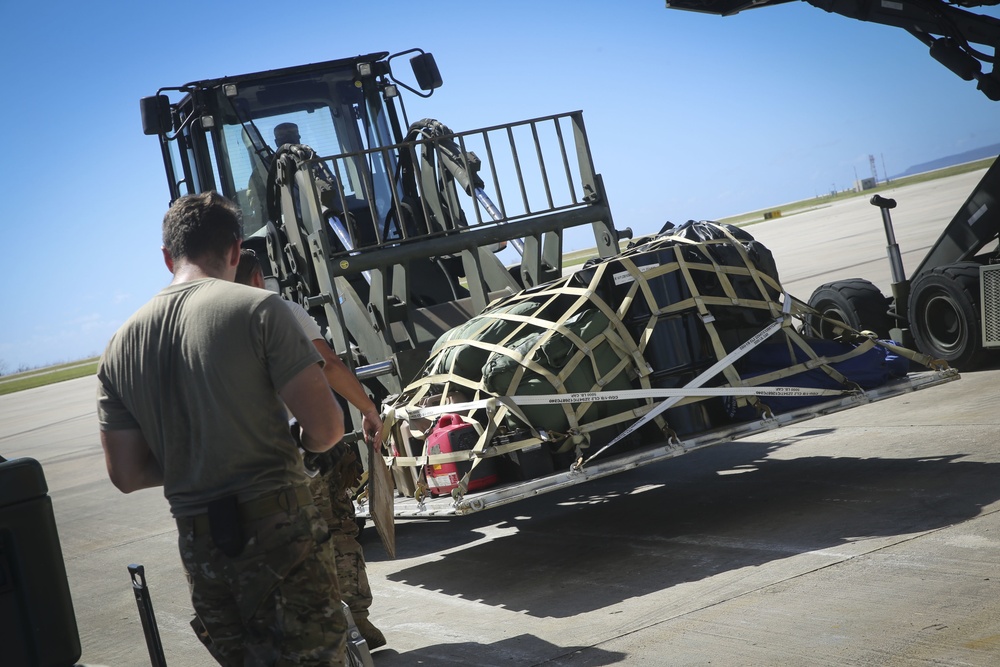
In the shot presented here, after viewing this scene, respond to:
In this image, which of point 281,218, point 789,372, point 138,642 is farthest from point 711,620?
point 281,218

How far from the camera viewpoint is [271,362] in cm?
292

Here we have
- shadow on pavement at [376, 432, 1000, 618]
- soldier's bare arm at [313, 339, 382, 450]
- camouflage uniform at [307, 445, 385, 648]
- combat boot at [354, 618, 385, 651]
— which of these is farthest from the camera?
shadow on pavement at [376, 432, 1000, 618]

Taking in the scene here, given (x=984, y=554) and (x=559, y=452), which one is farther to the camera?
(x=559, y=452)

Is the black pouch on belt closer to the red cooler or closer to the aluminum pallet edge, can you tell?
the aluminum pallet edge

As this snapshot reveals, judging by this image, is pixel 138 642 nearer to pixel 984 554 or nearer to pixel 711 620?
pixel 711 620

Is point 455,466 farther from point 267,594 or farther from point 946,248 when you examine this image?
point 946,248

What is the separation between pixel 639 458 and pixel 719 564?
72cm

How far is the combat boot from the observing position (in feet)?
16.1

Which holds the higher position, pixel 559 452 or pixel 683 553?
pixel 559 452

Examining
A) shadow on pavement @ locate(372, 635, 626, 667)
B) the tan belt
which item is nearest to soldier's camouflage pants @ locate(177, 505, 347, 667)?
the tan belt

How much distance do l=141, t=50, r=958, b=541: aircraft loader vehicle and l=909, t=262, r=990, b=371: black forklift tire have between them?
2.71m

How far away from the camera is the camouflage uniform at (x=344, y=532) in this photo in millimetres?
4723

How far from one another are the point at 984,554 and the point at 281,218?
5848 millimetres

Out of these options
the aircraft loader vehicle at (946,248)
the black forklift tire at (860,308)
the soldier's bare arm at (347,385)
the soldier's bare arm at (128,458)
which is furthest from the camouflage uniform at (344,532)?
the black forklift tire at (860,308)
